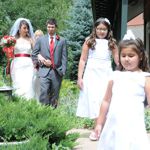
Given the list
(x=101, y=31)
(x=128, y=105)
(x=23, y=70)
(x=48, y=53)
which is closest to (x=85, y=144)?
(x=101, y=31)

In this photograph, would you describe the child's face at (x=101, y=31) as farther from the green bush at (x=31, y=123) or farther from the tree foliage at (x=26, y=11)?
the tree foliage at (x=26, y=11)

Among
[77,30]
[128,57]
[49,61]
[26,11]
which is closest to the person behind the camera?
[128,57]

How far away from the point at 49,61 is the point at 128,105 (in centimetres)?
511

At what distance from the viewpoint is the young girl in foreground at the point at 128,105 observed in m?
4.63

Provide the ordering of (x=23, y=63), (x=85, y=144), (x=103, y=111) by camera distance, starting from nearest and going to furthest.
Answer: (x=103, y=111), (x=85, y=144), (x=23, y=63)

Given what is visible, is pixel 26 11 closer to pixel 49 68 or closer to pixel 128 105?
pixel 49 68

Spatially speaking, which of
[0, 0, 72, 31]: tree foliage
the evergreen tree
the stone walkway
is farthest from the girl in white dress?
[0, 0, 72, 31]: tree foliage

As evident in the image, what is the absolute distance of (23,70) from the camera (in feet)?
33.8

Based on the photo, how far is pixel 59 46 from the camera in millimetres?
9852

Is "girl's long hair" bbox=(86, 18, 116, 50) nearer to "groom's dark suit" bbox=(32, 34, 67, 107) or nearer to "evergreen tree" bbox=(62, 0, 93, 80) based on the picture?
"groom's dark suit" bbox=(32, 34, 67, 107)

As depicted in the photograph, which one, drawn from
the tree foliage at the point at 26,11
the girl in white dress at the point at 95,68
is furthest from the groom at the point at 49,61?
the tree foliage at the point at 26,11

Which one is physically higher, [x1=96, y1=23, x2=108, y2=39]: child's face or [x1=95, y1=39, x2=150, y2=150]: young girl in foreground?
[x1=96, y1=23, x2=108, y2=39]: child's face

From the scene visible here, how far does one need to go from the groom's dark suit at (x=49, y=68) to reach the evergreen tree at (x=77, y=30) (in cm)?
1999

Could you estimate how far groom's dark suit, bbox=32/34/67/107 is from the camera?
9.75 metres
